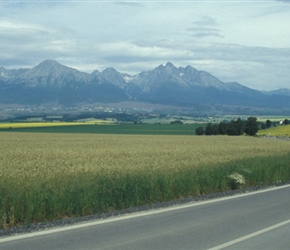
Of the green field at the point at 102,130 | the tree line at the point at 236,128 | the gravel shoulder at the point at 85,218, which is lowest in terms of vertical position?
the green field at the point at 102,130

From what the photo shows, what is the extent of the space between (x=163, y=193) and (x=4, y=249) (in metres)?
7.73

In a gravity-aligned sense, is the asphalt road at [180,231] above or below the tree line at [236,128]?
above

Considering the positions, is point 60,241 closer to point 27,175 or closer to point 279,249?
point 279,249

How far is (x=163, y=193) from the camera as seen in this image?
1666 cm

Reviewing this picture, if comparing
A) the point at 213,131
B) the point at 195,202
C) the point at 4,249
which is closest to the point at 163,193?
the point at 195,202

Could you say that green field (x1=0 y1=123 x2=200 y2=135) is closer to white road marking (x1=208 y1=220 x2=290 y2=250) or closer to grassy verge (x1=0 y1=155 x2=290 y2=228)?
grassy verge (x1=0 y1=155 x2=290 y2=228)

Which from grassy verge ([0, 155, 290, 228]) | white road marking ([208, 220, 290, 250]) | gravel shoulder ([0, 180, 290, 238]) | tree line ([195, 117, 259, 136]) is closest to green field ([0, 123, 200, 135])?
tree line ([195, 117, 259, 136])

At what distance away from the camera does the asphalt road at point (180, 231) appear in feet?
33.2

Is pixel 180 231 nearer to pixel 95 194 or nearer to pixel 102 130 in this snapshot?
pixel 95 194

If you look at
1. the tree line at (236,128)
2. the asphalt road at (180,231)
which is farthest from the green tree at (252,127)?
the asphalt road at (180,231)

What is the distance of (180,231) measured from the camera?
1142cm

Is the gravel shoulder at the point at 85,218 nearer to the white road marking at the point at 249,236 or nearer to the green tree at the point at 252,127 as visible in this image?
the white road marking at the point at 249,236

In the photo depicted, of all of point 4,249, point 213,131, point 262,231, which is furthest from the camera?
point 213,131

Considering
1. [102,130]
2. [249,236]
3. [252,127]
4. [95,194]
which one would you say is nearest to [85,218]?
[95,194]
